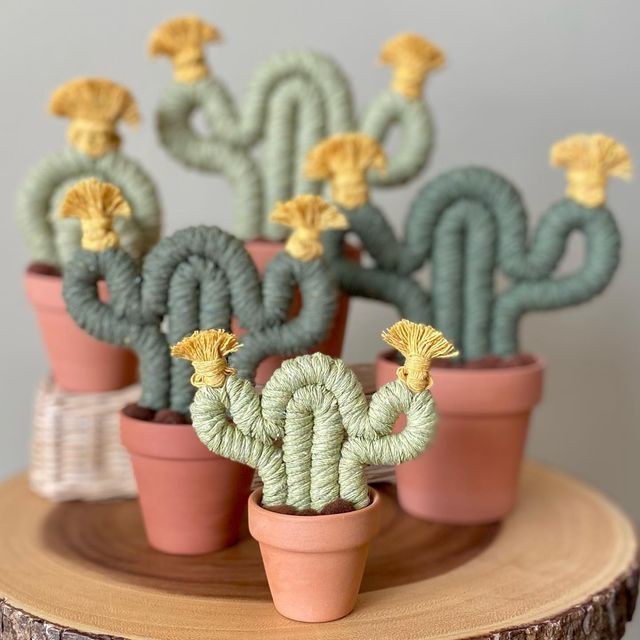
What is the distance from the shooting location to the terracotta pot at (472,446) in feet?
3.21

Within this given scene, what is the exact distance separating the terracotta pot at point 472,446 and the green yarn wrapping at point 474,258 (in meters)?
0.06

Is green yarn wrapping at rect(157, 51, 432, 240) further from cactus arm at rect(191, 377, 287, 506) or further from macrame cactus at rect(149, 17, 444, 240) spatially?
cactus arm at rect(191, 377, 287, 506)

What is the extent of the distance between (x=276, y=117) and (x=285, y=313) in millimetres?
299

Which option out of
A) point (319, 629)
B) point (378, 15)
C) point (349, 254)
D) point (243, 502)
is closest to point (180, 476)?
point (243, 502)

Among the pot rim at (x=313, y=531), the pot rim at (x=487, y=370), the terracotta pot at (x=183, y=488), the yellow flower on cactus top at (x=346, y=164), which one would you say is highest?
the yellow flower on cactus top at (x=346, y=164)

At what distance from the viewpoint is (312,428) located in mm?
752

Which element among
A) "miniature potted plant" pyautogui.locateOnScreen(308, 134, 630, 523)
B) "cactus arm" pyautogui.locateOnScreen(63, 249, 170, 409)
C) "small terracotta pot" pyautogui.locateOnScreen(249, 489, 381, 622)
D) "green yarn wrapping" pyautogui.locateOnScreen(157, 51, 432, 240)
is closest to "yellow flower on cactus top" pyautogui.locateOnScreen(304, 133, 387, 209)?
"miniature potted plant" pyautogui.locateOnScreen(308, 134, 630, 523)

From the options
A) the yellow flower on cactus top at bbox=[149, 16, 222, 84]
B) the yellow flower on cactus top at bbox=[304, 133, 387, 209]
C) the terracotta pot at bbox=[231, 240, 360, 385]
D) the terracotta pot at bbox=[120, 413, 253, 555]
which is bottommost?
the terracotta pot at bbox=[120, 413, 253, 555]

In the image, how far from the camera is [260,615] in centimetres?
79

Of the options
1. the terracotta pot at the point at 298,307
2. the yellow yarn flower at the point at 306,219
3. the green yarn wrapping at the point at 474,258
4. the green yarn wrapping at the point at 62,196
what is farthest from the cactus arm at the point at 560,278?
the green yarn wrapping at the point at 62,196

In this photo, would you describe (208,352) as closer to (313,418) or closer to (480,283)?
(313,418)

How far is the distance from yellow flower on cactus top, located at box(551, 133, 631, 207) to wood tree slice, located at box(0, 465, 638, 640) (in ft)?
1.05

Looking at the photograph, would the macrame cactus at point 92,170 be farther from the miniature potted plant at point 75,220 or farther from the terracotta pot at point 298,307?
the terracotta pot at point 298,307

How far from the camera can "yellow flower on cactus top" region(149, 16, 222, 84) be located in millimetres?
1064
